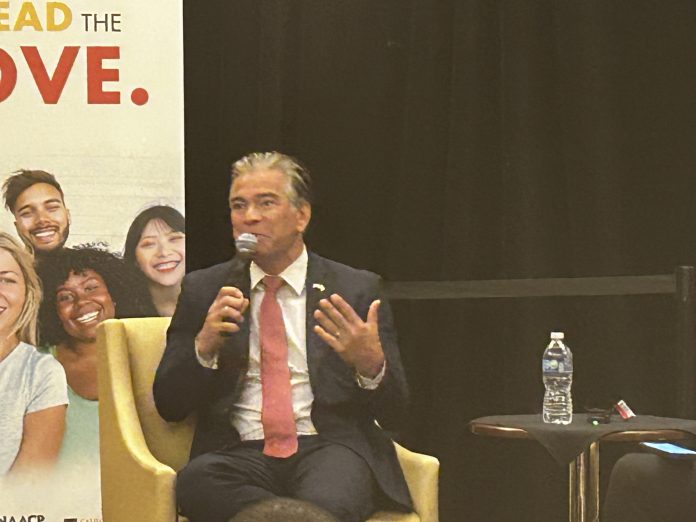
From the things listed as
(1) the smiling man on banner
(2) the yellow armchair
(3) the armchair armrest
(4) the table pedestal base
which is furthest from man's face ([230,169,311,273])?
(4) the table pedestal base

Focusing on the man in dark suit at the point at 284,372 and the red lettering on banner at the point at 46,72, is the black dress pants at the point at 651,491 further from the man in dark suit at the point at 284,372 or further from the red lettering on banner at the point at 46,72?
the red lettering on banner at the point at 46,72

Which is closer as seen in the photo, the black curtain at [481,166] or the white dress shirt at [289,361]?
the white dress shirt at [289,361]

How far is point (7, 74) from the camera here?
359 centimetres

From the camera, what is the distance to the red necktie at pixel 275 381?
10.6ft

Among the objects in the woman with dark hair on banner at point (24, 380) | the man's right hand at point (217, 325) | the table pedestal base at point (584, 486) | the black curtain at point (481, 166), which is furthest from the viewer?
the black curtain at point (481, 166)

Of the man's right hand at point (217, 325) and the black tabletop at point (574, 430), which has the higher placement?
the man's right hand at point (217, 325)

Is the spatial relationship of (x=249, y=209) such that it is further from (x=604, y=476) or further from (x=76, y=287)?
(x=604, y=476)

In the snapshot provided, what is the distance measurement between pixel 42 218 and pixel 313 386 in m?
0.99

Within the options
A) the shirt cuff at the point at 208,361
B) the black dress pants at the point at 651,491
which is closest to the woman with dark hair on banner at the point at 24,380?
the shirt cuff at the point at 208,361

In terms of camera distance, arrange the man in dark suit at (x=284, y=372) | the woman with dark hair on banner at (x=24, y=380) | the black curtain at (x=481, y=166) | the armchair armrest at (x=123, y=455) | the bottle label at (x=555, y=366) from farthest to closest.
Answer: the black curtain at (x=481, y=166) < the bottle label at (x=555, y=366) < the woman with dark hair on banner at (x=24, y=380) < the man in dark suit at (x=284, y=372) < the armchair armrest at (x=123, y=455)

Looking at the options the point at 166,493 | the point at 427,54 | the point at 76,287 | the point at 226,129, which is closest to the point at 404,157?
the point at 427,54

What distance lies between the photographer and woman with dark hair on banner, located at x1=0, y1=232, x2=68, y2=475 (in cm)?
353

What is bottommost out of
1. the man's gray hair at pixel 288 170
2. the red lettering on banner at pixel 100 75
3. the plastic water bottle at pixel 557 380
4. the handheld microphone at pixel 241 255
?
the plastic water bottle at pixel 557 380

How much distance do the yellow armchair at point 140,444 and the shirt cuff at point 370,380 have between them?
199 mm
